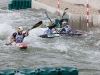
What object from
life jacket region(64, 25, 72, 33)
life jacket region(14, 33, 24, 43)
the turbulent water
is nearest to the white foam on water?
the turbulent water

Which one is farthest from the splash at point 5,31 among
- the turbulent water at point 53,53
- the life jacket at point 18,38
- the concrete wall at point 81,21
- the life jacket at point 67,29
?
the concrete wall at point 81,21

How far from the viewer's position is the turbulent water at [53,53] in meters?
12.0

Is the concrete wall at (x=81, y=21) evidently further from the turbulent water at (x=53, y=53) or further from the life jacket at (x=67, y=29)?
the life jacket at (x=67, y=29)

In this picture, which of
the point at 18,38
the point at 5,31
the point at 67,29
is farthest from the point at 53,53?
the point at 5,31

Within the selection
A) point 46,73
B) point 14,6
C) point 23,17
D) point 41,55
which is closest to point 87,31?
point 41,55

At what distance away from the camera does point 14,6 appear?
27906mm

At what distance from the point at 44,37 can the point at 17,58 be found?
3.91m

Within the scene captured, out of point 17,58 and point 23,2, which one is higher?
point 23,2

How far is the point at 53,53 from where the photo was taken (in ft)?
45.0

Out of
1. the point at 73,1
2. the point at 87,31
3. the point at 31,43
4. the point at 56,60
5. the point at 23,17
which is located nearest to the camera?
the point at 56,60

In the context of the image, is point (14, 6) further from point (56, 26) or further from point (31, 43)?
A: point (31, 43)

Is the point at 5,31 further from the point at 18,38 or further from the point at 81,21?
the point at 81,21

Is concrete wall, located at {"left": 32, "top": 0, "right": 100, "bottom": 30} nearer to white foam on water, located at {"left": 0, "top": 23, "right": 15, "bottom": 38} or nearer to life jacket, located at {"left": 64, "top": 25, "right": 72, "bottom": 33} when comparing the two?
life jacket, located at {"left": 64, "top": 25, "right": 72, "bottom": 33}

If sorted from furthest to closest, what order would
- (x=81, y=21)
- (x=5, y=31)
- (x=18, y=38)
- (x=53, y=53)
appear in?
(x=81, y=21) → (x=5, y=31) → (x=18, y=38) → (x=53, y=53)
